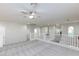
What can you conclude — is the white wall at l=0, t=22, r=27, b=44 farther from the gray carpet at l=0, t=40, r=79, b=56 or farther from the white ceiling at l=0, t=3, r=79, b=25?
the gray carpet at l=0, t=40, r=79, b=56

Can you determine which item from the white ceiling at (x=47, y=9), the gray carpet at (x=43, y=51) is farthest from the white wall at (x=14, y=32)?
the gray carpet at (x=43, y=51)

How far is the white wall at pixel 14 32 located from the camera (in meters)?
9.53

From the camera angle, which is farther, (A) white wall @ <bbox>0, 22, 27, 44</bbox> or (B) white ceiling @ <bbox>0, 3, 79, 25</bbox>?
(A) white wall @ <bbox>0, 22, 27, 44</bbox>

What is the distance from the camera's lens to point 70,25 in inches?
441

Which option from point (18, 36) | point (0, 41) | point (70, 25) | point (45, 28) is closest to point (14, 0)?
point (0, 41)

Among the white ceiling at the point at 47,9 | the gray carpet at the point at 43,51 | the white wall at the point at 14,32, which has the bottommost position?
the gray carpet at the point at 43,51

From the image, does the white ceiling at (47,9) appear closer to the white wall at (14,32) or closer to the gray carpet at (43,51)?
the gray carpet at (43,51)

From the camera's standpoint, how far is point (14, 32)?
10500 mm

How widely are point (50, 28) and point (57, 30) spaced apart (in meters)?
1.47

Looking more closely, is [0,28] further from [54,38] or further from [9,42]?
[54,38]

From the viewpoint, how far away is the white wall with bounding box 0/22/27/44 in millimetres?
9530

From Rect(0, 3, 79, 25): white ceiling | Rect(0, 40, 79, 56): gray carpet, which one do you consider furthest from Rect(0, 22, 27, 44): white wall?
Rect(0, 40, 79, 56): gray carpet

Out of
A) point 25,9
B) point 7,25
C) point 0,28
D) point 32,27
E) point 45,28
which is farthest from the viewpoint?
point 45,28

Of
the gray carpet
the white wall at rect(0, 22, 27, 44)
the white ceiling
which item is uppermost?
the white ceiling
